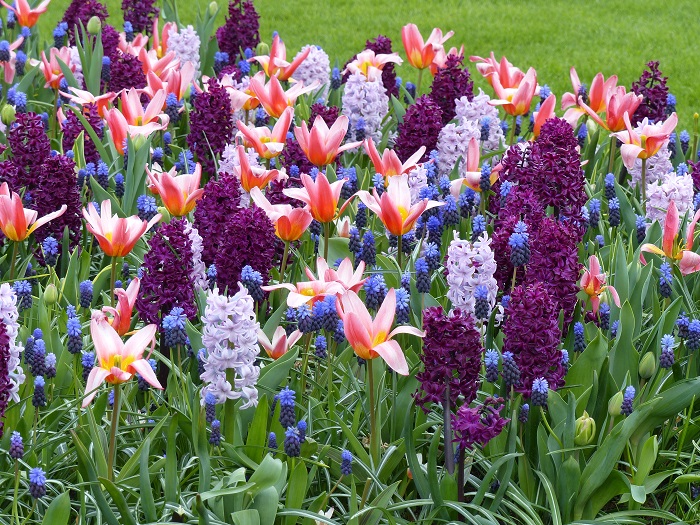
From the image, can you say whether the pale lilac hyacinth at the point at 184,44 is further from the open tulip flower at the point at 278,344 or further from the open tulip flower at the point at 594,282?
the open tulip flower at the point at 594,282

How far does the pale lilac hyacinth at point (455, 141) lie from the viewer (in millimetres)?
4273

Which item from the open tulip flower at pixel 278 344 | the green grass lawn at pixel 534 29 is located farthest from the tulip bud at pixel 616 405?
the green grass lawn at pixel 534 29

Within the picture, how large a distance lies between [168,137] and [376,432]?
244cm

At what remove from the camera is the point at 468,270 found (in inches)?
111

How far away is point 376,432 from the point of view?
8.72ft

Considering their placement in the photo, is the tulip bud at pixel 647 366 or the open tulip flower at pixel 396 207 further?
the open tulip flower at pixel 396 207

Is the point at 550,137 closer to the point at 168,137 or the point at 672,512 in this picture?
the point at 672,512

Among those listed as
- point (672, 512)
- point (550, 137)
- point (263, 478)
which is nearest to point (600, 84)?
point (550, 137)

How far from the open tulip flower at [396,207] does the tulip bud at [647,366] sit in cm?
76

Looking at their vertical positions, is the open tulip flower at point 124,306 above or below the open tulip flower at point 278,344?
above

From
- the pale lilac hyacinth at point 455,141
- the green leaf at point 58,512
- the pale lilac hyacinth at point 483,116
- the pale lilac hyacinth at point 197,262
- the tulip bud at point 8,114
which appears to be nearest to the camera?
the green leaf at point 58,512

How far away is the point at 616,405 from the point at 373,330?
69 centimetres

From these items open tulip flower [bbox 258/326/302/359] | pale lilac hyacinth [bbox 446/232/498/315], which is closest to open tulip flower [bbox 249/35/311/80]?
open tulip flower [bbox 258/326/302/359]

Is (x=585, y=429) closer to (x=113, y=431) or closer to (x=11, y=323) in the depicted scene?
(x=113, y=431)
